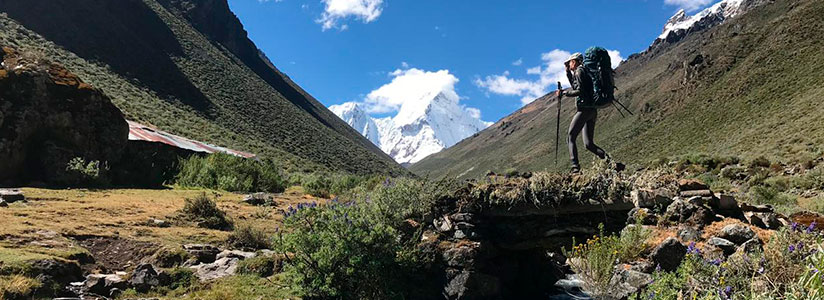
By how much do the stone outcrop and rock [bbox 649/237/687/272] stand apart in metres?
13.7

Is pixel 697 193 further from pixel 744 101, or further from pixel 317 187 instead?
pixel 744 101

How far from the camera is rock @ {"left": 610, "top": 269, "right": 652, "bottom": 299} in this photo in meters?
5.26

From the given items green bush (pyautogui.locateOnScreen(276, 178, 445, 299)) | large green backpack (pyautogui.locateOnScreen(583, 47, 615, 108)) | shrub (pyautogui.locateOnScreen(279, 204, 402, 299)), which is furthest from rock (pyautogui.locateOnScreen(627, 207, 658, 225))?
shrub (pyautogui.locateOnScreen(279, 204, 402, 299))

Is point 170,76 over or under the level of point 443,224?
over

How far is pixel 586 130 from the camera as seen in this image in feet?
23.6

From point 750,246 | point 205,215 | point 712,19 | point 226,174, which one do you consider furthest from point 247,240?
point 712,19

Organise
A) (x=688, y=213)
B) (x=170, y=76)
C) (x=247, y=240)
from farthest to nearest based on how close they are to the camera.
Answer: (x=170, y=76), (x=247, y=240), (x=688, y=213)

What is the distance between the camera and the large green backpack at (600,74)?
22.8ft

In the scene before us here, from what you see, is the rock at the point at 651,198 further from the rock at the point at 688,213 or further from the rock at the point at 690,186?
the rock at the point at 690,186

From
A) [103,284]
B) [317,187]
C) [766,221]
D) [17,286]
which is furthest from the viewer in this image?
[317,187]

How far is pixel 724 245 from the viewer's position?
5324 mm

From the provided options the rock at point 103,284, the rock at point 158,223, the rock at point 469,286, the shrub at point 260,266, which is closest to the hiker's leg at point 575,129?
the rock at point 469,286

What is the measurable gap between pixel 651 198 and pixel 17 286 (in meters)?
7.88

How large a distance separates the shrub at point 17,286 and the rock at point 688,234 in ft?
25.5
